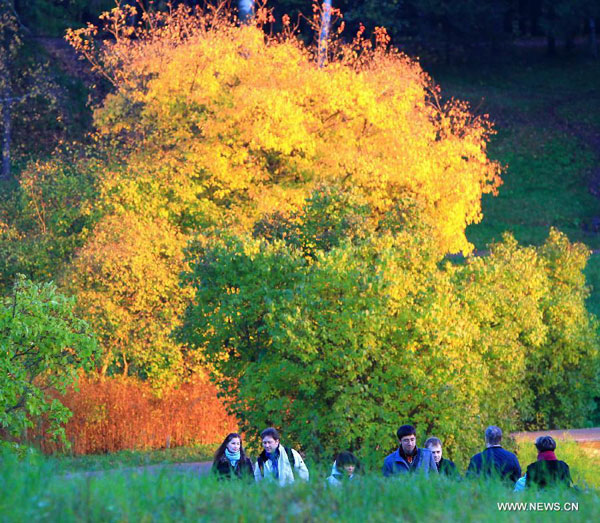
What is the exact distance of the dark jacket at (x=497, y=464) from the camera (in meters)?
8.56

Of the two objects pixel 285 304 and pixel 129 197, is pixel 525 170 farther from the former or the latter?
pixel 285 304

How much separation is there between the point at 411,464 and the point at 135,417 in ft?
42.6

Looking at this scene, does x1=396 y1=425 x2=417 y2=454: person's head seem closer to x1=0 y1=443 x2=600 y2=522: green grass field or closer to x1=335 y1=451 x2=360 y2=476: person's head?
x1=335 y1=451 x2=360 y2=476: person's head

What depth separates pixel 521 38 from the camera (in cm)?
6288

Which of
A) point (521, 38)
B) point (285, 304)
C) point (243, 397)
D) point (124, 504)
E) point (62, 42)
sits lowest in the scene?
point (124, 504)

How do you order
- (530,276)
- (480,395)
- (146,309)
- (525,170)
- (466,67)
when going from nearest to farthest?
(480,395) → (530,276) → (146,309) → (525,170) → (466,67)

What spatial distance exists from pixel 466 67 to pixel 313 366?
4756 cm

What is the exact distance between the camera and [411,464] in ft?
29.1

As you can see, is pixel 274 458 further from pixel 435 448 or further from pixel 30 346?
pixel 30 346

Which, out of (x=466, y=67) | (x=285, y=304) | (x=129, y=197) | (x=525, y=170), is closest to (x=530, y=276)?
(x=285, y=304)

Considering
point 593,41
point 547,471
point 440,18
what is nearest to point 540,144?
point 440,18

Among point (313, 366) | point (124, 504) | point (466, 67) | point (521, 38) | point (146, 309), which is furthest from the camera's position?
point (521, 38)

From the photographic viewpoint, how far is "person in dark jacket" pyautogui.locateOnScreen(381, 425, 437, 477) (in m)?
8.72

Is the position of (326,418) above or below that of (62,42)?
below
